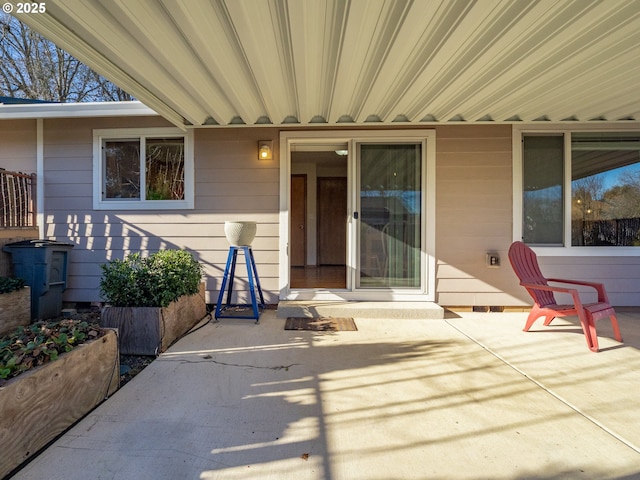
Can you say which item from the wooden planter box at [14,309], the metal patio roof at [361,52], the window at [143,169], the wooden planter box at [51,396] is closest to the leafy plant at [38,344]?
the wooden planter box at [51,396]

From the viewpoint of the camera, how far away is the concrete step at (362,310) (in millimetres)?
3369

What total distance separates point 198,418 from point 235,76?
8.24 ft

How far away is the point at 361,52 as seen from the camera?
219 cm

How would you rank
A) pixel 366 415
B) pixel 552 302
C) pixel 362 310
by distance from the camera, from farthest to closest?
pixel 362 310 < pixel 552 302 < pixel 366 415

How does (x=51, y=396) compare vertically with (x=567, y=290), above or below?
below

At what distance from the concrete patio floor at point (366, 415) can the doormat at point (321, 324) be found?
15.7 inches

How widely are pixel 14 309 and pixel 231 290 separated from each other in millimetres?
1909

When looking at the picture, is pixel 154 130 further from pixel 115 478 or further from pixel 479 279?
pixel 479 279

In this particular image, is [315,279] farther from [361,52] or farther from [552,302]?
[361,52]

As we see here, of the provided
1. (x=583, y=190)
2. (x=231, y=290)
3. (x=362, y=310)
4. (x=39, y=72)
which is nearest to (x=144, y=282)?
(x=231, y=290)

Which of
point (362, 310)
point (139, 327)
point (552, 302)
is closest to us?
point (139, 327)

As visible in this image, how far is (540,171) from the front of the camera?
365 centimetres

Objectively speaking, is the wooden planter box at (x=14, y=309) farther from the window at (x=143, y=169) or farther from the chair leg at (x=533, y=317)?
the chair leg at (x=533, y=317)

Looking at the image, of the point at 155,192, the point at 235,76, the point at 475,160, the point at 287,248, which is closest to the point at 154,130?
the point at 155,192
